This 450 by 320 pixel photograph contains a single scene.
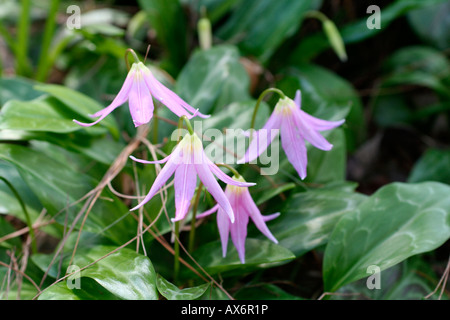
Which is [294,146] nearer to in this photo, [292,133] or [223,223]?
[292,133]

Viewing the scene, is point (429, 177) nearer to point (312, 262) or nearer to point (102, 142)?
point (312, 262)

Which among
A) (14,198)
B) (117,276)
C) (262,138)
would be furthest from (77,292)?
(262,138)

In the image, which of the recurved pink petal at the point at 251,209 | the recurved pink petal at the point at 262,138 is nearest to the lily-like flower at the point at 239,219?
the recurved pink petal at the point at 251,209

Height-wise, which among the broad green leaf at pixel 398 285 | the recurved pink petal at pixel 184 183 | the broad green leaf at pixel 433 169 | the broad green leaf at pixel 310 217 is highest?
the recurved pink petal at pixel 184 183

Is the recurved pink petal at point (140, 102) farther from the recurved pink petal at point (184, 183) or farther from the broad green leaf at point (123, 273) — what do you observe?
the broad green leaf at point (123, 273)

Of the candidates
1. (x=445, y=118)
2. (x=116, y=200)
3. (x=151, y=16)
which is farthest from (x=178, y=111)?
(x=445, y=118)
